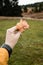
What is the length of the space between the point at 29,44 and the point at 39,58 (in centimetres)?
90

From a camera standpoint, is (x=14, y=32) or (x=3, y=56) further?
(x=14, y=32)

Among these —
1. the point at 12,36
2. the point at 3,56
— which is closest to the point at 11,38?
the point at 12,36

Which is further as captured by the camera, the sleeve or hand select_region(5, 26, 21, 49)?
hand select_region(5, 26, 21, 49)

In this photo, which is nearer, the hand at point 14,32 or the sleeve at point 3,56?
the sleeve at point 3,56

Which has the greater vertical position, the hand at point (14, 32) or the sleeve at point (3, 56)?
the hand at point (14, 32)

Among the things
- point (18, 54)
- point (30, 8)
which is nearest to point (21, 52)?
point (18, 54)

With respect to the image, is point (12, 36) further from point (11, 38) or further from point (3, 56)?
point (3, 56)

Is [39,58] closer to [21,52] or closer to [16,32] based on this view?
[21,52]

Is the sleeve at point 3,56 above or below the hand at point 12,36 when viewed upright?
below

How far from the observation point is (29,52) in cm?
331

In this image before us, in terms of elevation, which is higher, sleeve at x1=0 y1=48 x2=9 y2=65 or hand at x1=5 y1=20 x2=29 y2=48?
hand at x1=5 y1=20 x2=29 y2=48

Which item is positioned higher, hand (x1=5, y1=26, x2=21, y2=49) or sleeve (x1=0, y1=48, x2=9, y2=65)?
hand (x1=5, y1=26, x2=21, y2=49)

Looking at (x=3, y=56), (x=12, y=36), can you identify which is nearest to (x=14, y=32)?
(x=12, y=36)

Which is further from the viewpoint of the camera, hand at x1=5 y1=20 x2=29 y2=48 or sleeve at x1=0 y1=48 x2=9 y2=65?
hand at x1=5 y1=20 x2=29 y2=48
